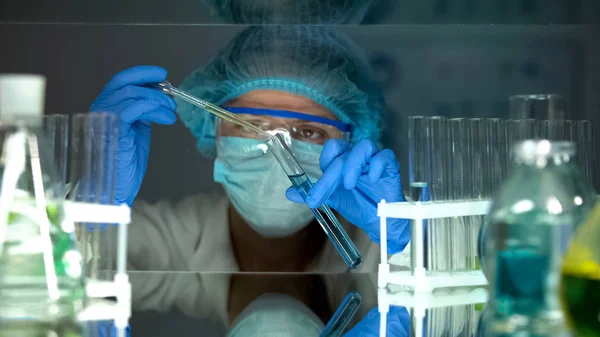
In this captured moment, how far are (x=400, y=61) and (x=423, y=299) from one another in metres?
1.07

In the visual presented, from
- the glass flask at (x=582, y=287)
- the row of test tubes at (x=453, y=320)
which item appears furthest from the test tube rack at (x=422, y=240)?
the glass flask at (x=582, y=287)

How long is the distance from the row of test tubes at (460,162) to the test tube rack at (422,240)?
3 cm

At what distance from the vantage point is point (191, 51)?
2.17m

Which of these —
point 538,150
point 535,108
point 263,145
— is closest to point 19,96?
point 538,150

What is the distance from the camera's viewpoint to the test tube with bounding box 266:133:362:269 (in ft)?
5.28

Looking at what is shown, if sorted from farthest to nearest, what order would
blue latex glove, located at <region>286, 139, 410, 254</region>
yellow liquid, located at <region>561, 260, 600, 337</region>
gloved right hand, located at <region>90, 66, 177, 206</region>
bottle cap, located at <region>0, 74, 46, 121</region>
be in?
gloved right hand, located at <region>90, 66, 177, 206</region> → blue latex glove, located at <region>286, 139, 410, 254</region> → bottle cap, located at <region>0, 74, 46, 121</region> → yellow liquid, located at <region>561, 260, 600, 337</region>

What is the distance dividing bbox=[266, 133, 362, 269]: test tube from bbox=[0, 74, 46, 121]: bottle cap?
85 cm

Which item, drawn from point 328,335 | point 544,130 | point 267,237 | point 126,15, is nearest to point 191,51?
point 126,15

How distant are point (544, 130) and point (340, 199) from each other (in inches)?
21.9

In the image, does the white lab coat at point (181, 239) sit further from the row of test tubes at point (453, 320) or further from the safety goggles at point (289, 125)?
the row of test tubes at point (453, 320)

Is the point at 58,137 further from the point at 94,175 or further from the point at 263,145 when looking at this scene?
the point at 263,145

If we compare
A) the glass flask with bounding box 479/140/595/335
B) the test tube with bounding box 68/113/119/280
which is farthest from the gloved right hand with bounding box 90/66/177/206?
the glass flask with bounding box 479/140/595/335

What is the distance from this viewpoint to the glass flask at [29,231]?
80 centimetres

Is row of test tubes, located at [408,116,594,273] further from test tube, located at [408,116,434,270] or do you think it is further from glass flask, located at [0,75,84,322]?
glass flask, located at [0,75,84,322]
